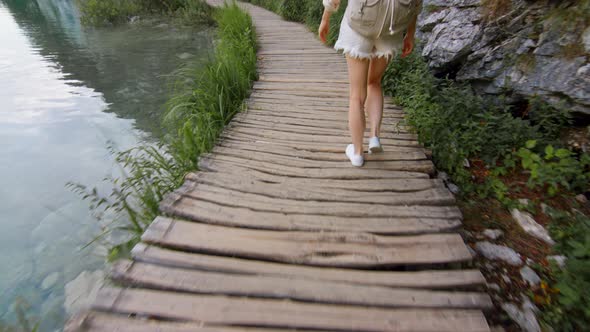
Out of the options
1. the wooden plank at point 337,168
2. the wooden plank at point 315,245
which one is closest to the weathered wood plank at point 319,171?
the wooden plank at point 337,168

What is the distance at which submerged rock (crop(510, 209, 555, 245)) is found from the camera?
6.28ft

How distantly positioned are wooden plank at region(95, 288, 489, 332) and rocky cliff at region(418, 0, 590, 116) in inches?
85.3

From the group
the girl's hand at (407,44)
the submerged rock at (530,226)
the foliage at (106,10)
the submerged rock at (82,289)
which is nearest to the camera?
the submerged rock at (530,226)

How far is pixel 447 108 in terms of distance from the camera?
2908mm

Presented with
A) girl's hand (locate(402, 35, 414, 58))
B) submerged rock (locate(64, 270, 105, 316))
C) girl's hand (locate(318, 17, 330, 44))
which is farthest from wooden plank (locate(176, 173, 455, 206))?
submerged rock (locate(64, 270, 105, 316))

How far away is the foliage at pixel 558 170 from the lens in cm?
208

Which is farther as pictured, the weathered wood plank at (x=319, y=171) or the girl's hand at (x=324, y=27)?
the weathered wood plank at (x=319, y=171)

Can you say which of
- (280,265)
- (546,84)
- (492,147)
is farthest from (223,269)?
(546,84)

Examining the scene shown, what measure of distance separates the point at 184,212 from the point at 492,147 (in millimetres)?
2685

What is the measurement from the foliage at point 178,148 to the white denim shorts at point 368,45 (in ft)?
5.44

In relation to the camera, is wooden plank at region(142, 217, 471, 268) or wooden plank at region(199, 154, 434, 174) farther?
wooden plank at region(199, 154, 434, 174)

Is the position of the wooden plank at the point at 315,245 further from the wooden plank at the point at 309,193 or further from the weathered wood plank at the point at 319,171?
the weathered wood plank at the point at 319,171

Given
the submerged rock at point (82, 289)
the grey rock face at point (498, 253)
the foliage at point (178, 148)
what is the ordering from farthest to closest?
the foliage at point (178, 148)
the submerged rock at point (82, 289)
the grey rock face at point (498, 253)

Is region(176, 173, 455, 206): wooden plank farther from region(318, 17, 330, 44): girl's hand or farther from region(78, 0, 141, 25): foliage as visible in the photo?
region(78, 0, 141, 25): foliage
